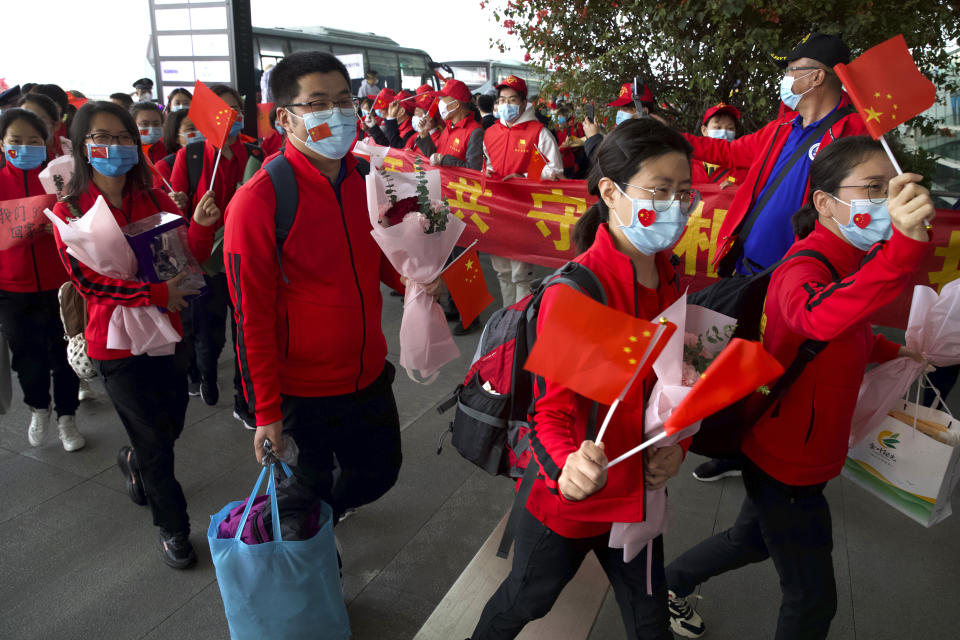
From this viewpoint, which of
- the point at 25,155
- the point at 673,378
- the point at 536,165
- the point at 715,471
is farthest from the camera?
the point at 536,165

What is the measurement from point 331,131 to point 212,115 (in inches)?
53.3

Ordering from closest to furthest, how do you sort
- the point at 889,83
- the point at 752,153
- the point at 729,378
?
the point at 729,378 → the point at 889,83 → the point at 752,153

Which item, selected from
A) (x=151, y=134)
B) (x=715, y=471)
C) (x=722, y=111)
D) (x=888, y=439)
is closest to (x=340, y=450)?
(x=888, y=439)

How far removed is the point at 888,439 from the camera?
6.81 ft

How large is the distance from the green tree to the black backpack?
3.35m

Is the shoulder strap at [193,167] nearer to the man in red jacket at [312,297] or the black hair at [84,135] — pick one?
the black hair at [84,135]

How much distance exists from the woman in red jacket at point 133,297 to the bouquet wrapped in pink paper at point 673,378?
1950 mm

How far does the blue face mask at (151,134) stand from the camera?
15.3 ft

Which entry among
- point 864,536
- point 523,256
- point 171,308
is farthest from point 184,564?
point 523,256

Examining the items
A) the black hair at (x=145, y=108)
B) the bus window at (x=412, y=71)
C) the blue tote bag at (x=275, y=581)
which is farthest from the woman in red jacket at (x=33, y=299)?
the bus window at (x=412, y=71)

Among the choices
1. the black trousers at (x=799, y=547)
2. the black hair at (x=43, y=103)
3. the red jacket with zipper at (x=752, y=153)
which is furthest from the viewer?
the black hair at (x=43, y=103)

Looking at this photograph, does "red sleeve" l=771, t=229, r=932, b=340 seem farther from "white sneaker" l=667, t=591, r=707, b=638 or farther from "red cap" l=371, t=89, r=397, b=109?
"red cap" l=371, t=89, r=397, b=109

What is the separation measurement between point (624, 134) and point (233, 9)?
7.62 m

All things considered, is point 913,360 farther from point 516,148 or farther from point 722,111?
point 516,148
